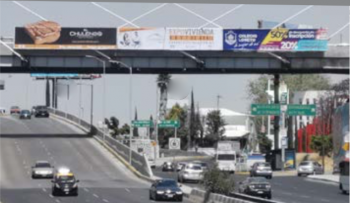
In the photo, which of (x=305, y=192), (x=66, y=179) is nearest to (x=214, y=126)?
(x=305, y=192)

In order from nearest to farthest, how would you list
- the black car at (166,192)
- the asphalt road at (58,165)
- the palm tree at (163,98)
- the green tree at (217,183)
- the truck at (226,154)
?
1. the green tree at (217,183)
2. the black car at (166,192)
3. the asphalt road at (58,165)
4. the truck at (226,154)
5. the palm tree at (163,98)

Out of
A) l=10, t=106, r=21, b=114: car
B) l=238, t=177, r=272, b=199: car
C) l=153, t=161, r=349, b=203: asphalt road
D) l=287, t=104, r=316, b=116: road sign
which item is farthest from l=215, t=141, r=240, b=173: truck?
l=10, t=106, r=21, b=114: car

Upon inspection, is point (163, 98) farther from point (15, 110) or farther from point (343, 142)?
point (343, 142)

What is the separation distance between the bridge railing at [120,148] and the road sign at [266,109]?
494 inches

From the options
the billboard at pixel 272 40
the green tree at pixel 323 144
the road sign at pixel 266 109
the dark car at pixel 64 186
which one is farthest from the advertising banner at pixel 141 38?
the dark car at pixel 64 186

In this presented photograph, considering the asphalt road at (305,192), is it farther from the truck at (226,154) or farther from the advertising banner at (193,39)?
the advertising banner at (193,39)

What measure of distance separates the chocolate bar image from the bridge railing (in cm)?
1232

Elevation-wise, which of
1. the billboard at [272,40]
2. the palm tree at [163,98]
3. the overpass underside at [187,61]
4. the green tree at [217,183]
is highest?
the billboard at [272,40]

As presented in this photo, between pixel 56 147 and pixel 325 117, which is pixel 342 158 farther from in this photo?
pixel 325 117

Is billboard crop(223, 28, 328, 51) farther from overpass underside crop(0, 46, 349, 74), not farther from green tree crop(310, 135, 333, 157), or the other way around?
green tree crop(310, 135, 333, 157)

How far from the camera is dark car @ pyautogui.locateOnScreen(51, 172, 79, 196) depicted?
2222 inches

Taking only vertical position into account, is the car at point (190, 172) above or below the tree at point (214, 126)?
below

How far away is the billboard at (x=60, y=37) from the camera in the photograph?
91562 millimetres

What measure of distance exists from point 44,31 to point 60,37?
197 centimetres
